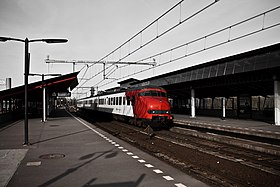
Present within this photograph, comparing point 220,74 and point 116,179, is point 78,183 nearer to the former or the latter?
point 116,179

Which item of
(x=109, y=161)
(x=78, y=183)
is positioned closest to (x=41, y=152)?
(x=109, y=161)

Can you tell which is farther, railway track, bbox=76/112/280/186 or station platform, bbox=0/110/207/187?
railway track, bbox=76/112/280/186

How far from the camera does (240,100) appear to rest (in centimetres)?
3097

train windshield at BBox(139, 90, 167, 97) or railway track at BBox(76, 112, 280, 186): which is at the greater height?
train windshield at BBox(139, 90, 167, 97)

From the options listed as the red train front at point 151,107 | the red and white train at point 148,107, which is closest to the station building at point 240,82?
the red and white train at point 148,107

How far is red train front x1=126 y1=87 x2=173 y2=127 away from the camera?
19.6 meters

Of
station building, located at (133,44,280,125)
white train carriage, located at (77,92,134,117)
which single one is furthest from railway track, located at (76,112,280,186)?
white train carriage, located at (77,92,134,117)

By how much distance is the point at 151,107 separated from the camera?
19.6 m

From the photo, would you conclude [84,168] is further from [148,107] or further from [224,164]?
[148,107]

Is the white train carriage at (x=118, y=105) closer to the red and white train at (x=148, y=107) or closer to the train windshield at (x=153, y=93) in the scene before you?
the red and white train at (x=148, y=107)

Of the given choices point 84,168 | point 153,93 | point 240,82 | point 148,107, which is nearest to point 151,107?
point 148,107

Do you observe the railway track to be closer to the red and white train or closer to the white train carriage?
the red and white train

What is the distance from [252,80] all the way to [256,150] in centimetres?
1093

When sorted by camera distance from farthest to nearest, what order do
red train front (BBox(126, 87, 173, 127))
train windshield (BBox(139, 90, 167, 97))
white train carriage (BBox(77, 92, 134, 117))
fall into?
white train carriage (BBox(77, 92, 134, 117))
train windshield (BBox(139, 90, 167, 97))
red train front (BBox(126, 87, 173, 127))
